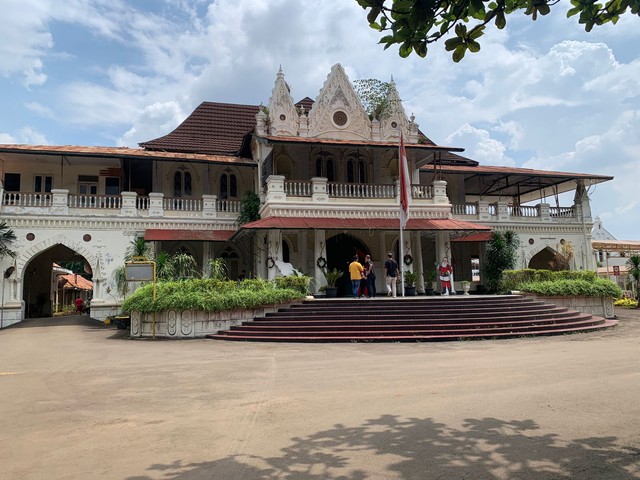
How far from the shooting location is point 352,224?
19.2 metres

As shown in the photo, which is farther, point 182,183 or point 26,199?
point 182,183

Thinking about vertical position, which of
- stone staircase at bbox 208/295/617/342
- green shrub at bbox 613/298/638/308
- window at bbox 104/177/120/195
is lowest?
green shrub at bbox 613/298/638/308

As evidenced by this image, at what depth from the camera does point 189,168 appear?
2372 cm

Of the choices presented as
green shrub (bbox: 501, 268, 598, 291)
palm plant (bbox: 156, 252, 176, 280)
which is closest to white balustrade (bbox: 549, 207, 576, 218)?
green shrub (bbox: 501, 268, 598, 291)

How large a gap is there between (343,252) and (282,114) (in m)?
6.61

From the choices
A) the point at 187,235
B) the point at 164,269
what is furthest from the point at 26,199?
the point at 164,269

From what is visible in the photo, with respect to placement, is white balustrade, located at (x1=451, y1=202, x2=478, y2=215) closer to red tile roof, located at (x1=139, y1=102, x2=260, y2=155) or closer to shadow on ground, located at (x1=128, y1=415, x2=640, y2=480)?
red tile roof, located at (x1=139, y1=102, x2=260, y2=155)

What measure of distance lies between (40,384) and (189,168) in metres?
17.0

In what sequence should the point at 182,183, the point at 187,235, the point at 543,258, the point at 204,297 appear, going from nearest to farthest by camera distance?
the point at 204,297 → the point at 187,235 → the point at 182,183 → the point at 543,258

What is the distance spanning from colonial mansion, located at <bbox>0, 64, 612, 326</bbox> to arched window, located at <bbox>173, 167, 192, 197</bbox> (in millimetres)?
48

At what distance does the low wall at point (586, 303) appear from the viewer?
1739 centimetres

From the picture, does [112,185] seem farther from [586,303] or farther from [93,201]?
[586,303]

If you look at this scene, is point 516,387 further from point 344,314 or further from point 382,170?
point 382,170

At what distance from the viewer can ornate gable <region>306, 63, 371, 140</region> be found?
2162 centimetres
